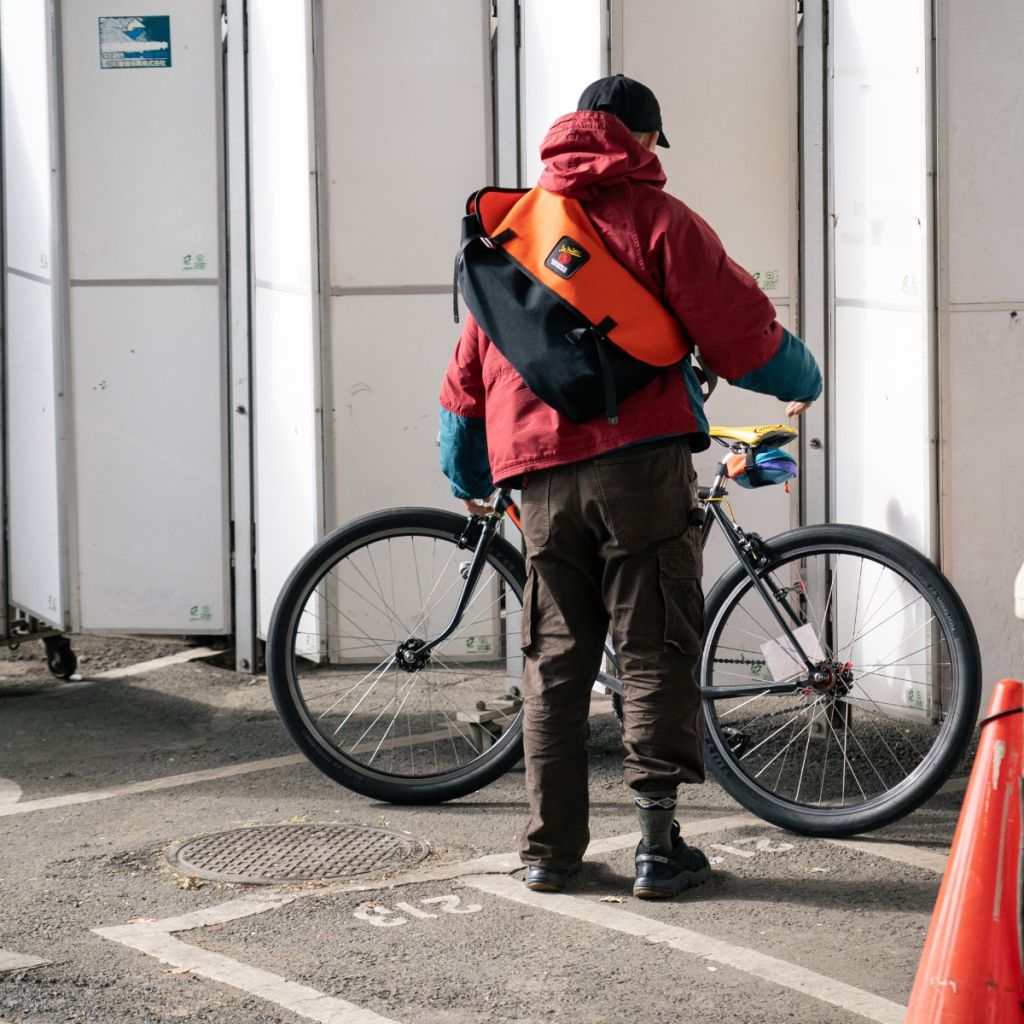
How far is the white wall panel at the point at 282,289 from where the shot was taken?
6391mm

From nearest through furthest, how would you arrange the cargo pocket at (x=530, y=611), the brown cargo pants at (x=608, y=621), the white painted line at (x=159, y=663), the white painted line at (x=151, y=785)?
the brown cargo pants at (x=608, y=621)
the cargo pocket at (x=530, y=611)
the white painted line at (x=151, y=785)
the white painted line at (x=159, y=663)

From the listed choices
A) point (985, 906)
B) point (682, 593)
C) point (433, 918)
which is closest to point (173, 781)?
point (433, 918)

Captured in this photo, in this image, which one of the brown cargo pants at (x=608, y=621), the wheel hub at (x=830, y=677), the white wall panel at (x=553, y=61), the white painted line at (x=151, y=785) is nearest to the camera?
the brown cargo pants at (x=608, y=621)

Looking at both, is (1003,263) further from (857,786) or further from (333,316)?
(333,316)

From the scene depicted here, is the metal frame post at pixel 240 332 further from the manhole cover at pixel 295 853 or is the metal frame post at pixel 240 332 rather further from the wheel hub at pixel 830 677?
the wheel hub at pixel 830 677

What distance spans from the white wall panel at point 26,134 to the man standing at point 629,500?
10.3 feet

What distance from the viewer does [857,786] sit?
5164 mm

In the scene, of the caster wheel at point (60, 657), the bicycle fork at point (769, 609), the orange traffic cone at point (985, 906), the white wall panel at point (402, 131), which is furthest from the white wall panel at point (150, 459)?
the orange traffic cone at point (985, 906)

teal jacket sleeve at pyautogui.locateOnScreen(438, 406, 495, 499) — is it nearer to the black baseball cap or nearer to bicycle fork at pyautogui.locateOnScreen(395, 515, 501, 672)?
bicycle fork at pyautogui.locateOnScreen(395, 515, 501, 672)

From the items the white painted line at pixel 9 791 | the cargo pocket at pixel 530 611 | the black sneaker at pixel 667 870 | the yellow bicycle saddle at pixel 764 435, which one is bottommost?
the white painted line at pixel 9 791

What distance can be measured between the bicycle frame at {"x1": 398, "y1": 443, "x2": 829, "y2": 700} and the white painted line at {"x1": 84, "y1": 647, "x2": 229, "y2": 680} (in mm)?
2728

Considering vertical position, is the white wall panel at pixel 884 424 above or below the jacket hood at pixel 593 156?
below

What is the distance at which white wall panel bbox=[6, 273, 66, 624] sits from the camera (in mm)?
6969

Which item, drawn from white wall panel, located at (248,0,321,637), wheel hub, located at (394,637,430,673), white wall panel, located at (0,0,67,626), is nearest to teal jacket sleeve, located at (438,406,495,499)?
wheel hub, located at (394,637,430,673)
